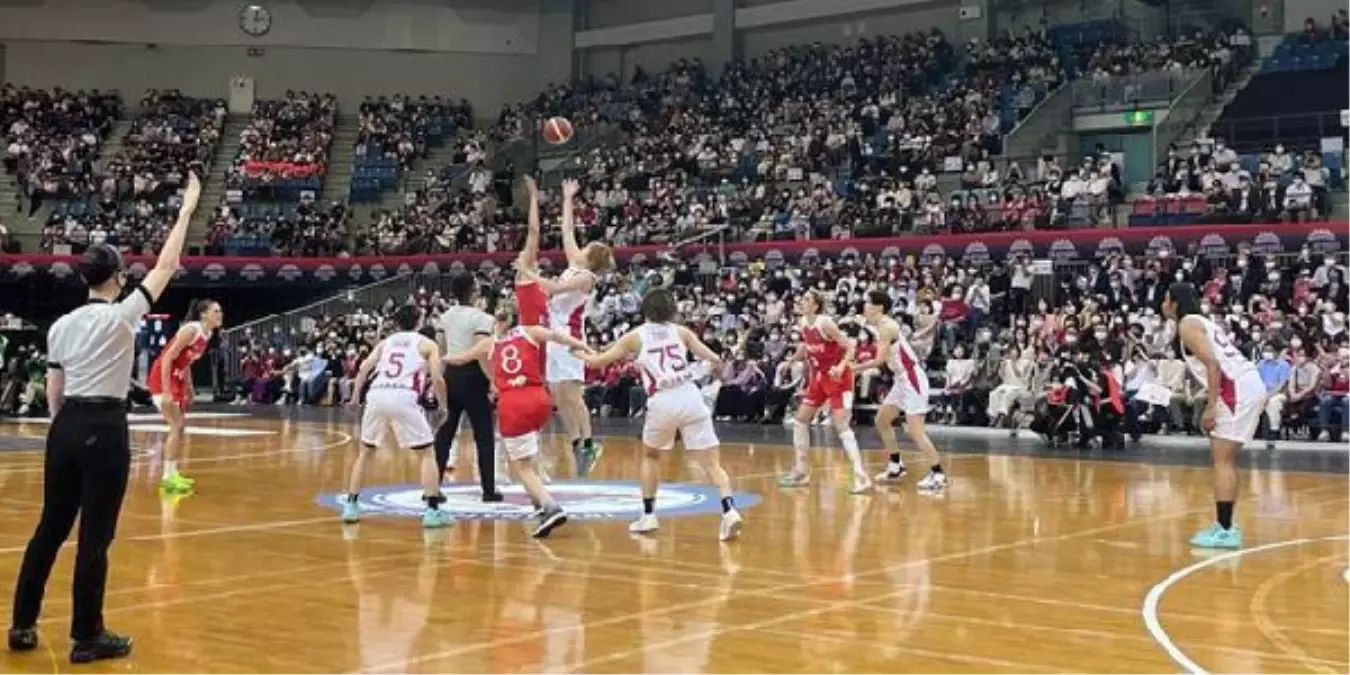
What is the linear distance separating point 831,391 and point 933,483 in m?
1.30

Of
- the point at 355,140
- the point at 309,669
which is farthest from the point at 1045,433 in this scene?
the point at 355,140

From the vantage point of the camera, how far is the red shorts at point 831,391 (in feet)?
45.9

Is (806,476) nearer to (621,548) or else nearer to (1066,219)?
(621,548)

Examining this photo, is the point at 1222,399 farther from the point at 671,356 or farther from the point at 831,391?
the point at 831,391

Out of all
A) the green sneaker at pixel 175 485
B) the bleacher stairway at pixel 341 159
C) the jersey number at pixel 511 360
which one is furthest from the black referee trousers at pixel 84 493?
the bleacher stairway at pixel 341 159

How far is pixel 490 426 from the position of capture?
467 inches

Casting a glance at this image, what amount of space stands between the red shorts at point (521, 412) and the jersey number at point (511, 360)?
6.2 inches

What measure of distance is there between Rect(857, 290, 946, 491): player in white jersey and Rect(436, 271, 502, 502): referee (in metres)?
3.87

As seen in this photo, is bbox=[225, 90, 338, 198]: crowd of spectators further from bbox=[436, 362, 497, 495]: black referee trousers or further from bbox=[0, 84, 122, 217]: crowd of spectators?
bbox=[436, 362, 497, 495]: black referee trousers

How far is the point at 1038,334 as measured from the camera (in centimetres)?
2300

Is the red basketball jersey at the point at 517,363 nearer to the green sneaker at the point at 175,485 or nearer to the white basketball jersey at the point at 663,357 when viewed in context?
the white basketball jersey at the point at 663,357

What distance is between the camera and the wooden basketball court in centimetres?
658

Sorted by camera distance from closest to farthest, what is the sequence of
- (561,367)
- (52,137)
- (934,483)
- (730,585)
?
(730,585), (561,367), (934,483), (52,137)

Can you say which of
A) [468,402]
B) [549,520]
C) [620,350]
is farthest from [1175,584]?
[468,402]
